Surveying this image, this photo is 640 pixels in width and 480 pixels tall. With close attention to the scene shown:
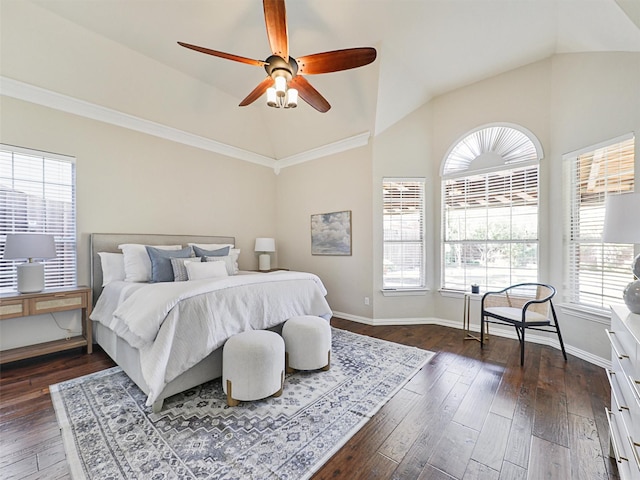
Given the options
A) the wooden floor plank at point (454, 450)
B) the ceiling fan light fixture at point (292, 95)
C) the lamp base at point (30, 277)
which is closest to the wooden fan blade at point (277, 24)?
the ceiling fan light fixture at point (292, 95)

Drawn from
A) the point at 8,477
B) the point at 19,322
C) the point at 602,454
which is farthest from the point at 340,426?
the point at 19,322

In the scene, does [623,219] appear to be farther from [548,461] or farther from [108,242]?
[108,242]

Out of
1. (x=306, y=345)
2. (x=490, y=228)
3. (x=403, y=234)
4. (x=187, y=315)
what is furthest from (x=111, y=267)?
(x=490, y=228)

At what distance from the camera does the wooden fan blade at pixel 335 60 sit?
227cm

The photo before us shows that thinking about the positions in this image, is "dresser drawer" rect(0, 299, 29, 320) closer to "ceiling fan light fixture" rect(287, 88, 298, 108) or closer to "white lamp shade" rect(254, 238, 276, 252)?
"white lamp shade" rect(254, 238, 276, 252)

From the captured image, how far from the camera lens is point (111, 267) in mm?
3307

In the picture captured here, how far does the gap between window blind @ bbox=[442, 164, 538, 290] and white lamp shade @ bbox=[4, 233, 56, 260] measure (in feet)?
15.9

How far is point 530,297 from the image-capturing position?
137 inches

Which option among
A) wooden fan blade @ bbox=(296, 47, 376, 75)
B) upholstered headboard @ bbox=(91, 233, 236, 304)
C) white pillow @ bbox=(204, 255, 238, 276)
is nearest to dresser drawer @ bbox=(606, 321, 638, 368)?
wooden fan blade @ bbox=(296, 47, 376, 75)

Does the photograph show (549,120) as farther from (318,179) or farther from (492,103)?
(318,179)

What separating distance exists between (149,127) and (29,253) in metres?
2.12

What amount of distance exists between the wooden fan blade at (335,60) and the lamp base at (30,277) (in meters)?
3.24

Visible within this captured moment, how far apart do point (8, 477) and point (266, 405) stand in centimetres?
139

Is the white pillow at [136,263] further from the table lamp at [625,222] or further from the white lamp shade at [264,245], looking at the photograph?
the table lamp at [625,222]
